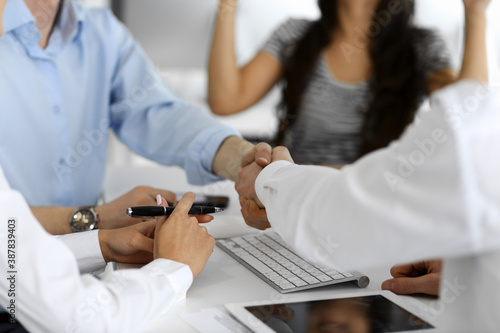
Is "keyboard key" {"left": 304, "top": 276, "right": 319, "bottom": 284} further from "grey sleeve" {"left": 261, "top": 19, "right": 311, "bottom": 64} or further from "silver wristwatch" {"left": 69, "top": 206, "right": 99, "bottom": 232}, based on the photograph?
"grey sleeve" {"left": 261, "top": 19, "right": 311, "bottom": 64}

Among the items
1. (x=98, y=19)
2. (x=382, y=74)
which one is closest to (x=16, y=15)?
(x=98, y=19)

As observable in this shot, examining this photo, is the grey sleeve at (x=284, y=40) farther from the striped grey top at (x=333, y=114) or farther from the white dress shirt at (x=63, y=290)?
the white dress shirt at (x=63, y=290)

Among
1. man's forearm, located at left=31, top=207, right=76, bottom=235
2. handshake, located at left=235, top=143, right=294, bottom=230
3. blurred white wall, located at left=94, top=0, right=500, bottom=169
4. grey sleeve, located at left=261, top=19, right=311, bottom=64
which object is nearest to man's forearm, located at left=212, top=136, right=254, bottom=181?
handshake, located at left=235, top=143, right=294, bottom=230

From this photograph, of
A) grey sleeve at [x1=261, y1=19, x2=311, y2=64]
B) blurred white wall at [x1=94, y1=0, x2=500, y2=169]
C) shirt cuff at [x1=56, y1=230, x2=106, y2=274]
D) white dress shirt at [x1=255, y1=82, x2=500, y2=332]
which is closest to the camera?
white dress shirt at [x1=255, y1=82, x2=500, y2=332]

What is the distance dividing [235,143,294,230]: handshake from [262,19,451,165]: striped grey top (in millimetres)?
714

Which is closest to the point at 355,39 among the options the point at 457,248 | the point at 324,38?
the point at 324,38

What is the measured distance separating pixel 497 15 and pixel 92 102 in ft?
7.44

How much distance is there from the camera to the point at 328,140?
5.92ft

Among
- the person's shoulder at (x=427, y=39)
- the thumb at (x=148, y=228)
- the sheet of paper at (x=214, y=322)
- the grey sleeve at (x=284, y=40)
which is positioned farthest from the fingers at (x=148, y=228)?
the person's shoulder at (x=427, y=39)

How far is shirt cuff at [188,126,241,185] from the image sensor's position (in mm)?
1284

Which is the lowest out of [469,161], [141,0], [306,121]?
[306,121]

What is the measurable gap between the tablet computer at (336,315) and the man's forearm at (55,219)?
21.4 inches

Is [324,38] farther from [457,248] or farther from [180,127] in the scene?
Result: [457,248]

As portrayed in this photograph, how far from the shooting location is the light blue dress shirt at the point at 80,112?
4.11ft
